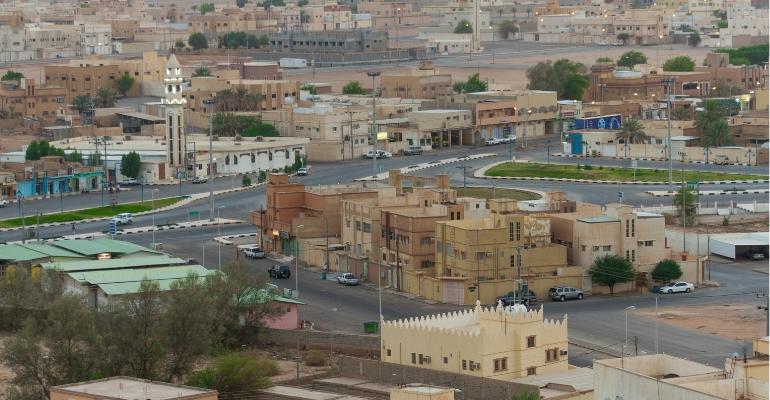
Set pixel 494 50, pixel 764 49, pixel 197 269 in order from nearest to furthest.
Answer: pixel 197 269 → pixel 764 49 → pixel 494 50

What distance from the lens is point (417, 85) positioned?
11688 centimetres

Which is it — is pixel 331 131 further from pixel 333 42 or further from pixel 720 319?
pixel 333 42

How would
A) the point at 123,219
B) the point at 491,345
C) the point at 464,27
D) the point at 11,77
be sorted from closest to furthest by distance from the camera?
the point at 491,345, the point at 123,219, the point at 11,77, the point at 464,27

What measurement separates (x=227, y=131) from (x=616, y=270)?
46.9 m

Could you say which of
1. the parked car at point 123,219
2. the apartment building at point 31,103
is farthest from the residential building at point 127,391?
the apartment building at point 31,103

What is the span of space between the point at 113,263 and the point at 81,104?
188ft

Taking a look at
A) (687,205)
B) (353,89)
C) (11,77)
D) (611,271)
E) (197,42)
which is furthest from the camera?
(197,42)

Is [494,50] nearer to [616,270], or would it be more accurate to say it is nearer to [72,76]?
[72,76]

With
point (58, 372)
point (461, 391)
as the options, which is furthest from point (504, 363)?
point (58, 372)

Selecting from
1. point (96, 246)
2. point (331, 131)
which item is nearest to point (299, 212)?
point (96, 246)

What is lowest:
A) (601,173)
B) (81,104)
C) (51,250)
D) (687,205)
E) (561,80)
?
(601,173)

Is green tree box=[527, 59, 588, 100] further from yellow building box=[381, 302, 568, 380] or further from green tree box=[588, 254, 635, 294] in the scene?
yellow building box=[381, 302, 568, 380]

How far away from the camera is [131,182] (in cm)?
8781

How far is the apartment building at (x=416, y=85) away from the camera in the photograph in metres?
117
